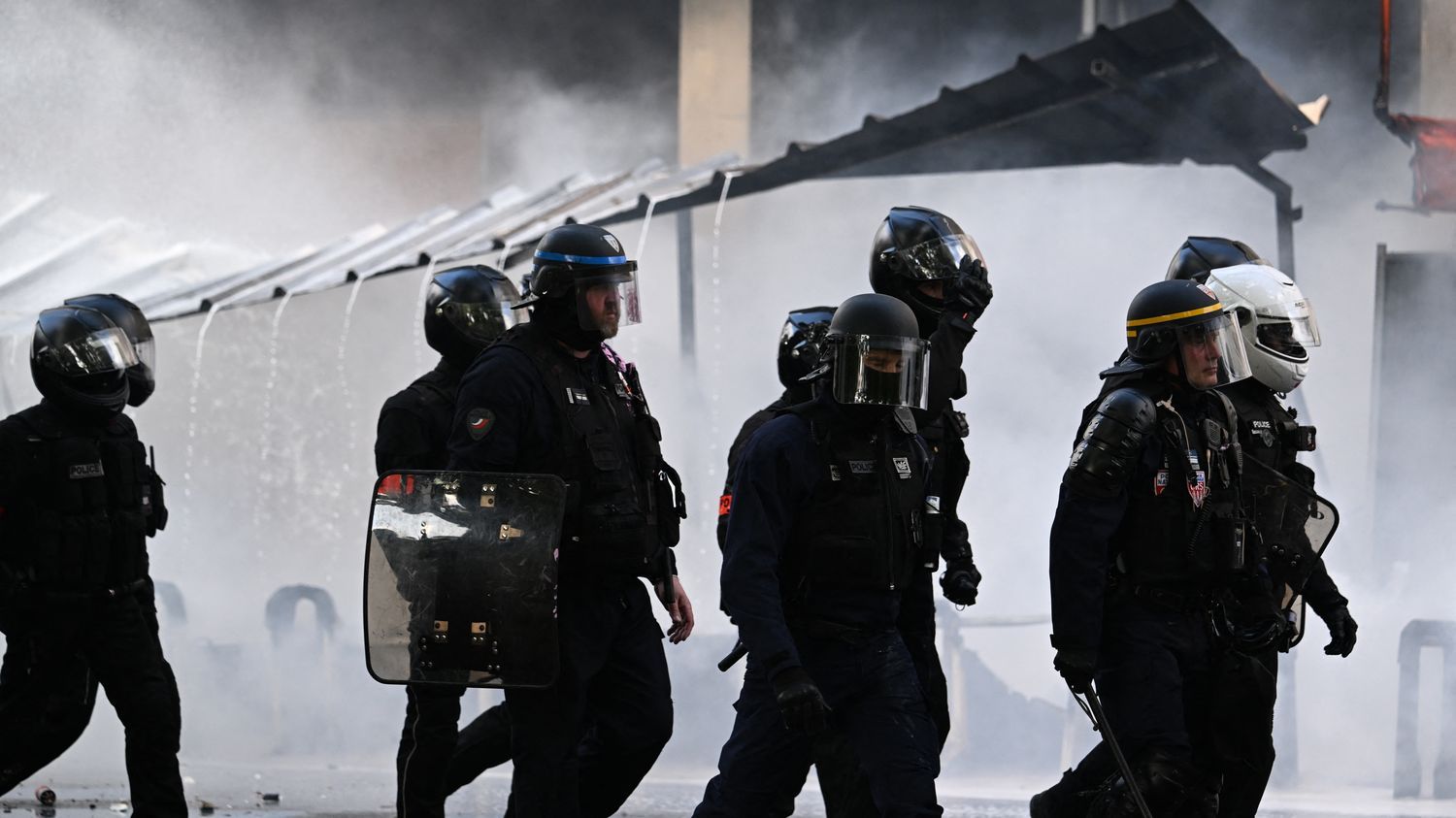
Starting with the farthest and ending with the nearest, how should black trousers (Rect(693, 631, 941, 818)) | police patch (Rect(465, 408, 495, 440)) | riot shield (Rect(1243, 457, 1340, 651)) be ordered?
riot shield (Rect(1243, 457, 1340, 651)), police patch (Rect(465, 408, 495, 440)), black trousers (Rect(693, 631, 941, 818))

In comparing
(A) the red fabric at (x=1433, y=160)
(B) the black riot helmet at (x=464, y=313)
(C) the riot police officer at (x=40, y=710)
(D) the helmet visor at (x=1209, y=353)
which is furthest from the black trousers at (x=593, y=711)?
(A) the red fabric at (x=1433, y=160)

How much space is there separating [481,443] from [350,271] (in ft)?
18.8

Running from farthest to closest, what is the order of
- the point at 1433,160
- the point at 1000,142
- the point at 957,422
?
the point at 1000,142
the point at 1433,160
the point at 957,422

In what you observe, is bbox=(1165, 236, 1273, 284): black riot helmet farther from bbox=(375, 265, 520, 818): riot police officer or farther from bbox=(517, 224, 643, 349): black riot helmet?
bbox=(375, 265, 520, 818): riot police officer

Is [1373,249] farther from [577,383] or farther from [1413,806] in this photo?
[577,383]

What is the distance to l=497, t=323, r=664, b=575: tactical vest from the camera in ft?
14.7

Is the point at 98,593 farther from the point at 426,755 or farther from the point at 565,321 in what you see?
the point at 565,321

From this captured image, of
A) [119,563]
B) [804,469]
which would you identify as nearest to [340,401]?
[119,563]

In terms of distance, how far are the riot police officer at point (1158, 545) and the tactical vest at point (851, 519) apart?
44 cm

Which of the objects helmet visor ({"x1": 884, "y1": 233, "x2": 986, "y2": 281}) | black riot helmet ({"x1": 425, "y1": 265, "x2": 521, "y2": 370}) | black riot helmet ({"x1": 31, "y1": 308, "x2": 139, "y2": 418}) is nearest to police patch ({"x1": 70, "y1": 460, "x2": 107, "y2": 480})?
black riot helmet ({"x1": 31, "y1": 308, "x2": 139, "y2": 418})

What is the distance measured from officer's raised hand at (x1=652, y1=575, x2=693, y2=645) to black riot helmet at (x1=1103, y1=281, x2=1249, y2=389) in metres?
1.23

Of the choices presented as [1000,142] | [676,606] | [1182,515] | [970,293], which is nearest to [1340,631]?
[1182,515]

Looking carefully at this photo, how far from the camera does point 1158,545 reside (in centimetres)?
452

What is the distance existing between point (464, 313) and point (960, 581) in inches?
78.4
